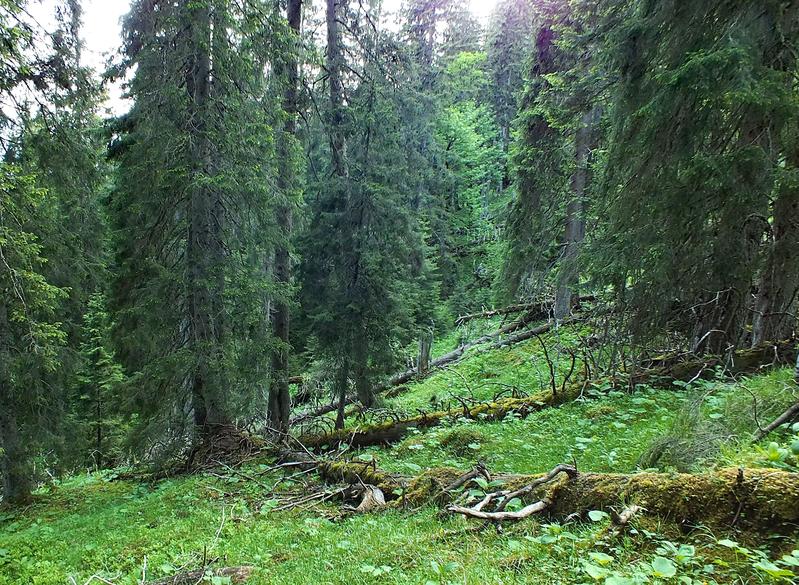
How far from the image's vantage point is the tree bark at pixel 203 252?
→ 789cm

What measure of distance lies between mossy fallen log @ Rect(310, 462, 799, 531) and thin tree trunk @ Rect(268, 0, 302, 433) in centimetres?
665

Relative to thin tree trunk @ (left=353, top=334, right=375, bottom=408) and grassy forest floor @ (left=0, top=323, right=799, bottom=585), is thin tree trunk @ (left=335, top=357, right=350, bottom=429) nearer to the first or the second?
thin tree trunk @ (left=353, top=334, right=375, bottom=408)

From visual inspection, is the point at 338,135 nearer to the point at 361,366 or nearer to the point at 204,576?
the point at 361,366

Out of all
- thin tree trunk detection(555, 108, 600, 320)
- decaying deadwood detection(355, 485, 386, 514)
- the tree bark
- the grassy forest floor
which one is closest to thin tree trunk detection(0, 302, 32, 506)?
the grassy forest floor

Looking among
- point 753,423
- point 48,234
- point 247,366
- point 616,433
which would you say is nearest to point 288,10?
point 48,234

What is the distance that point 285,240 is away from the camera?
902 cm

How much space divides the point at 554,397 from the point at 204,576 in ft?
18.7

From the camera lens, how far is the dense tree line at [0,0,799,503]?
16.6 feet

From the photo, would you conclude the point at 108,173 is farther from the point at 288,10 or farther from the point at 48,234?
the point at 288,10

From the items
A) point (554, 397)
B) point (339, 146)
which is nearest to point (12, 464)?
point (339, 146)

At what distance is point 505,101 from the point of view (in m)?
32.5

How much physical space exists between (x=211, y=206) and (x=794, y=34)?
27.1 feet

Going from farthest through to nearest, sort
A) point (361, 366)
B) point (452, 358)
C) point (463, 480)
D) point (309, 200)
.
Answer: point (452, 358) < point (309, 200) < point (361, 366) < point (463, 480)

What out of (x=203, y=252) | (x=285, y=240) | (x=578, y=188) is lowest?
(x=203, y=252)
